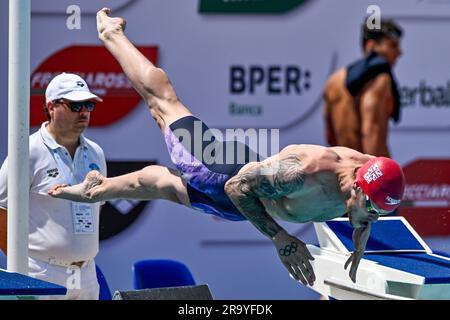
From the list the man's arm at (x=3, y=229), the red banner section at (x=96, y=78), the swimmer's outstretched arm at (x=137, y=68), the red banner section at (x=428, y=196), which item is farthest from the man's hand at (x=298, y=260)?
the red banner section at (x=428, y=196)

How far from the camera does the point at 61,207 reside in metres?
6.32

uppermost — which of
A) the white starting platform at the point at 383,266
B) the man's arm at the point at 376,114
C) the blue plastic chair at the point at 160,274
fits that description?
the man's arm at the point at 376,114

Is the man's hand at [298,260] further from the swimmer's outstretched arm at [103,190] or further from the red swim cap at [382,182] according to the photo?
the swimmer's outstretched arm at [103,190]

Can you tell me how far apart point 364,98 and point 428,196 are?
883mm

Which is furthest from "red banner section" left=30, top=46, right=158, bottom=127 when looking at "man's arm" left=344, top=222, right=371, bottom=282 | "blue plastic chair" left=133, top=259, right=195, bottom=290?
"man's arm" left=344, top=222, right=371, bottom=282

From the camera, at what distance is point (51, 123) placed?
21.0 feet

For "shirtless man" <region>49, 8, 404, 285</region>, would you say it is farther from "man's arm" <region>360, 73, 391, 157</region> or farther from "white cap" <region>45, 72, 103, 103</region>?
"man's arm" <region>360, 73, 391, 157</region>

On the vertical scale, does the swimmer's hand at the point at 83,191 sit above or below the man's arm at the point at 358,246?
above

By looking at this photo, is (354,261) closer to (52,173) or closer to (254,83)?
(52,173)

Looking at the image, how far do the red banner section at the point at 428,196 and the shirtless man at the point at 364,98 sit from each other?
36 centimetres

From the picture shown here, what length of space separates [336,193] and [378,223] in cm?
93

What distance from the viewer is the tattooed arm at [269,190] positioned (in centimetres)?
536

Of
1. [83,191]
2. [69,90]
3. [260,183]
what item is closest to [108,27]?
[69,90]

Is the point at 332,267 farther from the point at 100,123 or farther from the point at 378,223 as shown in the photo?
the point at 100,123
